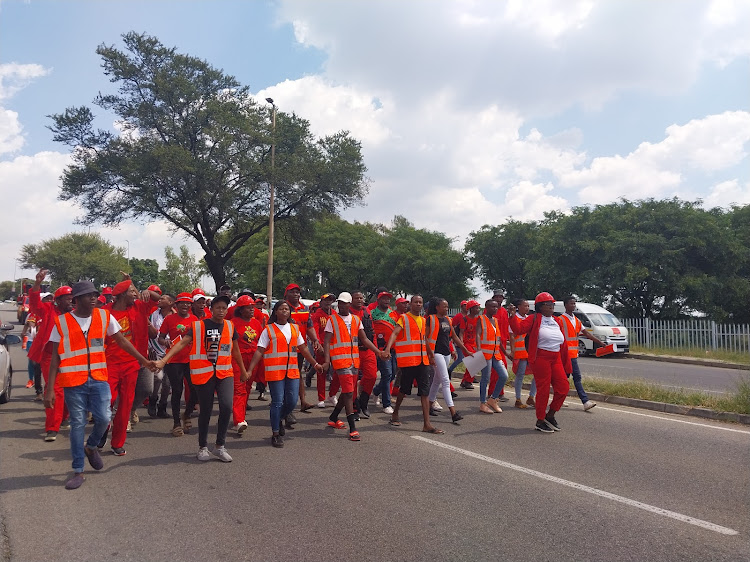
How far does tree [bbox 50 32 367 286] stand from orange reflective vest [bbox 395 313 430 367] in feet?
65.7

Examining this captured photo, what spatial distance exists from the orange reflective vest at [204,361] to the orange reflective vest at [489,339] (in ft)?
15.0

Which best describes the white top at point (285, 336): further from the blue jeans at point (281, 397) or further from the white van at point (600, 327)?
the white van at point (600, 327)

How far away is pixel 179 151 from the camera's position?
83.9 ft

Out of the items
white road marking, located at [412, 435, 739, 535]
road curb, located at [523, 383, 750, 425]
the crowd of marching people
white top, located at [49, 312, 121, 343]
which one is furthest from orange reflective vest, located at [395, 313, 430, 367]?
road curb, located at [523, 383, 750, 425]

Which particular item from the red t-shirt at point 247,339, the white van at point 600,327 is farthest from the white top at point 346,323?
the white van at point 600,327

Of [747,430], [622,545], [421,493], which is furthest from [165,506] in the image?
[747,430]

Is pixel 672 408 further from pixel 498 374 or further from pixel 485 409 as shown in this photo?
pixel 485 409

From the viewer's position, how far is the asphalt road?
410 centimetres

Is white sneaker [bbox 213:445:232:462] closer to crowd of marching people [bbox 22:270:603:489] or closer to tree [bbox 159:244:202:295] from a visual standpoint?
crowd of marching people [bbox 22:270:603:489]

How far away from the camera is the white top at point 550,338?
7969 millimetres

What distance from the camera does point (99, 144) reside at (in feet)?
91.9

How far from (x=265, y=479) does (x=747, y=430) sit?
670 centimetres

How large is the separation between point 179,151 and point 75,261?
50.3 metres

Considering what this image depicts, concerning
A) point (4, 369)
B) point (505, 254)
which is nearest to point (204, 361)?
point (4, 369)
